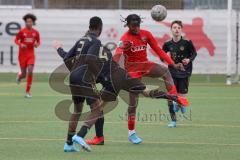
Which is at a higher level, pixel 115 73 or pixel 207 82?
pixel 115 73

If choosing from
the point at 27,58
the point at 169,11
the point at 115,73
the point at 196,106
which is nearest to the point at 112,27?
the point at 169,11

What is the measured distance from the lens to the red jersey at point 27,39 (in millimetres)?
22484

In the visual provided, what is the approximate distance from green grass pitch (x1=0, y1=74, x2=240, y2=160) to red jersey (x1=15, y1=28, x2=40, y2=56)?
1.35m

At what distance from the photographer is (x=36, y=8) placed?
99.7 feet

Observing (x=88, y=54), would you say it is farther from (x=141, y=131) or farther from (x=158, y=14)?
(x=158, y=14)

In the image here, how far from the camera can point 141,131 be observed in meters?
14.3

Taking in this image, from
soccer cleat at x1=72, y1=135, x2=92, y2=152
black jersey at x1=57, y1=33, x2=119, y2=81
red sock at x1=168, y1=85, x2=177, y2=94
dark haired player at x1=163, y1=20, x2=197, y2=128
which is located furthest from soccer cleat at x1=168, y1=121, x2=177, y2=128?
soccer cleat at x1=72, y1=135, x2=92, y2=152

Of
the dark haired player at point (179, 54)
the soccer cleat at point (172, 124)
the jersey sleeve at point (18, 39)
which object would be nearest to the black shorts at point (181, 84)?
the dark haired player at point (179, 54)

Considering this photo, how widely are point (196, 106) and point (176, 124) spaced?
3.94 m

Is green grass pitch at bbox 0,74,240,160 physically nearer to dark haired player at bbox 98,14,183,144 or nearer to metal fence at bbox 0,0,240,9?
dark haired player at bbox 98,14,183,144

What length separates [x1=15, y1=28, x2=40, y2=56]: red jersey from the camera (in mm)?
22484

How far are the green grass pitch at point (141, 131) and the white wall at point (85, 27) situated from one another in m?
6.58

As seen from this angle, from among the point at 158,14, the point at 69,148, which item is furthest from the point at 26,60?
the point at 69,148

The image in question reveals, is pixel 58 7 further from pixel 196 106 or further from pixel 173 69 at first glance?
pixel 173 69
